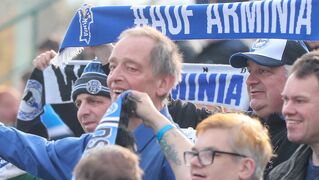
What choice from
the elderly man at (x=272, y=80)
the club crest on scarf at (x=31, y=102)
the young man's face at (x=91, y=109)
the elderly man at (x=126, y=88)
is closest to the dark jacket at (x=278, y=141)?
the elderly man at (x=272, y=80)

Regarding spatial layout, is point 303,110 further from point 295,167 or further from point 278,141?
point 278,141

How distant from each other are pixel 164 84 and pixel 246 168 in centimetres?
90

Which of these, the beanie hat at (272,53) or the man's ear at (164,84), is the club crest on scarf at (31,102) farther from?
the man's ear at (164,84)

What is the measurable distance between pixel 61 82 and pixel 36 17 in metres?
7.83

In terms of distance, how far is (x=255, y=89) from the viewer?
7.59 metres

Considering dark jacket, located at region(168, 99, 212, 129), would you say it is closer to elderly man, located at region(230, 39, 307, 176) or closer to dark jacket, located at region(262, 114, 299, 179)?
elderly man, located at region(230, 39, 307, 176)

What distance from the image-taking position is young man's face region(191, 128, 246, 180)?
6.31 metres

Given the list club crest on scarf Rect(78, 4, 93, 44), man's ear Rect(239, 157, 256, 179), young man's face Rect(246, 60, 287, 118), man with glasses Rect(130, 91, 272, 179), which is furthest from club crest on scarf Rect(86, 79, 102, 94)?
man's ear Rect(239, 157, 256, 179)

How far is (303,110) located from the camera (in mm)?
6793

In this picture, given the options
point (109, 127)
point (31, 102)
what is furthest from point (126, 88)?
point (31, 102)

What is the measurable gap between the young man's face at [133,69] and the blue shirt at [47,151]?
18 centimetres

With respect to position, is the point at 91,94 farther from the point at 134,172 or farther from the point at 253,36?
the point at 134,172

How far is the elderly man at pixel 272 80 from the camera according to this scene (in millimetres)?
7434

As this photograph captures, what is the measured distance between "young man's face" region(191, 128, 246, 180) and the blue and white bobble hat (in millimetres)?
1663
